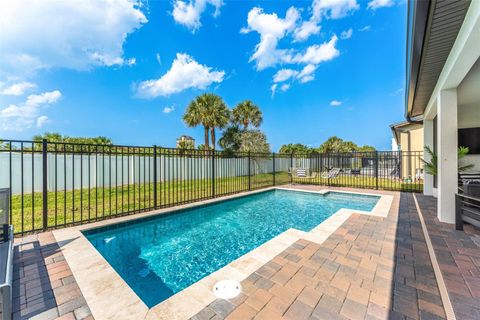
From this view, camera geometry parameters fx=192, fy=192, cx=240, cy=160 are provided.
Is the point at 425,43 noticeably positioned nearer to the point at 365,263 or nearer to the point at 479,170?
the point at 365,263

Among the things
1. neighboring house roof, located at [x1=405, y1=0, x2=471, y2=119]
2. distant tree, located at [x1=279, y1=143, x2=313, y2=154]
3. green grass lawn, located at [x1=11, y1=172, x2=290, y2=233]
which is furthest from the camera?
distant tree, located at [x1=279, y1=143, x2=313, y2=154]

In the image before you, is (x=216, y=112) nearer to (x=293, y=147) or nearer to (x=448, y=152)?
(x=448, y=152)

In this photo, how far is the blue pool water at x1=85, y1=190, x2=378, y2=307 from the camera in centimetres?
295

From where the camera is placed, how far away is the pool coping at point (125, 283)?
1.84 metres

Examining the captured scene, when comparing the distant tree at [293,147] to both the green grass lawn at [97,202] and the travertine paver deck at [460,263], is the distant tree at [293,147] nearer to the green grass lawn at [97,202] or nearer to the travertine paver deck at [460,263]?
the green grass lawn at [97,202]

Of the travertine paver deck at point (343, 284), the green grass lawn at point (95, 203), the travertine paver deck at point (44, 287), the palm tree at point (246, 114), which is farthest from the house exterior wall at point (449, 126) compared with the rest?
the palm tree at point (246, 114)

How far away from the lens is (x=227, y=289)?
2137 millimetres

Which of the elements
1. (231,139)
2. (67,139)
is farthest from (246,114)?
(67,139)

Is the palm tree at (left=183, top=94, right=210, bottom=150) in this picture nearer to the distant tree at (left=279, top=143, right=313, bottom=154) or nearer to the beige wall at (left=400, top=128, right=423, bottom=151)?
the beige wall at (left=400, top=128, right=423, bottom=151)

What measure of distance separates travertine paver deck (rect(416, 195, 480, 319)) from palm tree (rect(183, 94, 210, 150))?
13906mm

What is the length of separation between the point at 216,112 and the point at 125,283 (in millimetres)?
14057

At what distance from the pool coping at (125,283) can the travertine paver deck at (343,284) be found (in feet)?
0.51

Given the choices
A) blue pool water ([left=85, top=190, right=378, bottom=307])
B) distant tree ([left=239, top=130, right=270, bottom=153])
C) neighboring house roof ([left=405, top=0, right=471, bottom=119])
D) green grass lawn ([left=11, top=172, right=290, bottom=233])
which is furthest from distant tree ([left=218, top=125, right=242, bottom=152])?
neighboring house roof ([left=405, top=0, right=471, bottom=119])

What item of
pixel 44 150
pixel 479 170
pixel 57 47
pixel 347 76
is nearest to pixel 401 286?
pixel 44 150
